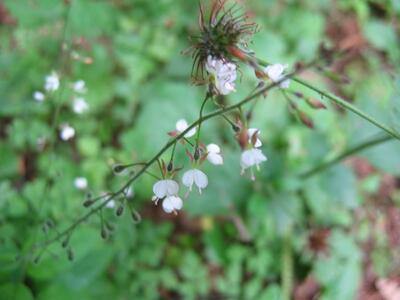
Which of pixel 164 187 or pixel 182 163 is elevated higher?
pixel 182 163

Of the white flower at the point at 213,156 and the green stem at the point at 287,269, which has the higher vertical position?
the green stem at the point at 287,269

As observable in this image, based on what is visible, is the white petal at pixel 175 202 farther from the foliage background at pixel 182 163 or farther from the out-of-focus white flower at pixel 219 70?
the foliage background at pixel 182 163

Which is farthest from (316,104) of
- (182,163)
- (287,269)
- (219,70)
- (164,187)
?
(287,269)

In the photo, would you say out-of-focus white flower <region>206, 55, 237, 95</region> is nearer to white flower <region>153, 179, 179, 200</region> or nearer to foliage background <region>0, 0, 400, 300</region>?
white flower <region>153, 179, 179, 200</region>

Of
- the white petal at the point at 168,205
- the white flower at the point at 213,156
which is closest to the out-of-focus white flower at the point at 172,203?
the white petal at the point at 168,205

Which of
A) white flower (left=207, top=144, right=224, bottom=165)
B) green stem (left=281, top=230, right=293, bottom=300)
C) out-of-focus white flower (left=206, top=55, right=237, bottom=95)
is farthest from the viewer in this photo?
green stem (left=281, top=230, right=293, bottom=300)

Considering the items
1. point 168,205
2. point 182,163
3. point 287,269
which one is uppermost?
point 182,163

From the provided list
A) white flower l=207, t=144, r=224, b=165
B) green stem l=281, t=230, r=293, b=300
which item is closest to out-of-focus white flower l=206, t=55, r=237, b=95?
white flower l=207, t=144, r=224, b=165

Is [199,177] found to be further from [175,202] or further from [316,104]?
[316,104]

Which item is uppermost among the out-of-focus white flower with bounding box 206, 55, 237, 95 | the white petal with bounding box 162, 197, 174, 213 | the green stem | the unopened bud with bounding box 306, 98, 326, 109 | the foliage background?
the foliage background
